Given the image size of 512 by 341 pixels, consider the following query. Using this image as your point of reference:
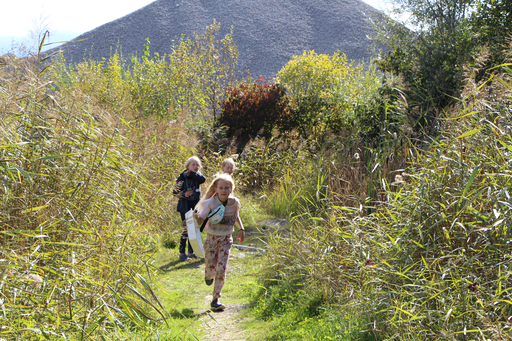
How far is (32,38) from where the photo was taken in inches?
152

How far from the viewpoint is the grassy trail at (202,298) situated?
404cm

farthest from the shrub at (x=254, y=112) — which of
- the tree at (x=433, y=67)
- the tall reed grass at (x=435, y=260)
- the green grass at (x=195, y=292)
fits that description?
the tall reed grass at (x=435, y=260)

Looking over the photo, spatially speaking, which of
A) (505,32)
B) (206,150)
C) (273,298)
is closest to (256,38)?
(206,150)

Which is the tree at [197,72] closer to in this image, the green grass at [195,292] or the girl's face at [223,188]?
the green grass at [195,292]

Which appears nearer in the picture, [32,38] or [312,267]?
[32,38]

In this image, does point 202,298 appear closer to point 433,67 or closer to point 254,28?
point 433,67

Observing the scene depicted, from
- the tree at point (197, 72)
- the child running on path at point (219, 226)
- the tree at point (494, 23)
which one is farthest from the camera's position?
→ the tree at point (197, 72)

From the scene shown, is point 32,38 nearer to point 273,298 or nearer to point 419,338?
point 273,298

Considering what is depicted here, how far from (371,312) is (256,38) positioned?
51.9 m

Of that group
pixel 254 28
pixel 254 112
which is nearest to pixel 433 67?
pixel 254 112

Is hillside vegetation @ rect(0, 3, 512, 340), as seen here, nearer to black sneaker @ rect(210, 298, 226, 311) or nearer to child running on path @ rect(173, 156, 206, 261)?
black sneaker @ rect(210, 298, 226, 311)

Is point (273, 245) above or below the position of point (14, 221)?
below

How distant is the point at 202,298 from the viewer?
17.1 feet

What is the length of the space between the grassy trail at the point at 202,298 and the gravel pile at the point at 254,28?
3892cm
